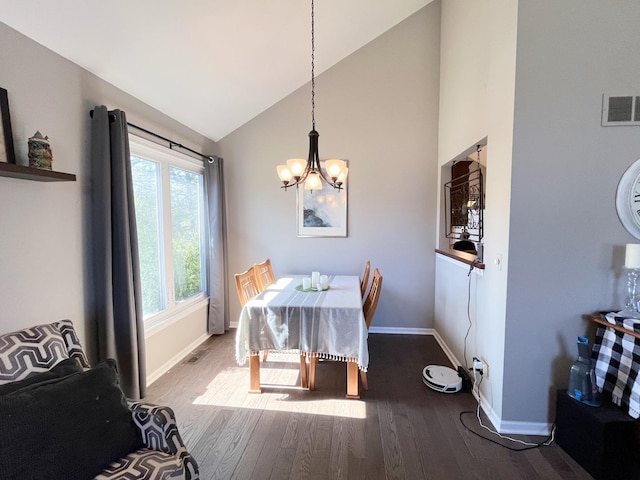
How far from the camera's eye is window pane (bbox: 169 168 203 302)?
330 cm

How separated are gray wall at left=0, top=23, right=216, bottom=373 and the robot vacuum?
105 inches

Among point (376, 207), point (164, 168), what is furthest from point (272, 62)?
point (376, 207)

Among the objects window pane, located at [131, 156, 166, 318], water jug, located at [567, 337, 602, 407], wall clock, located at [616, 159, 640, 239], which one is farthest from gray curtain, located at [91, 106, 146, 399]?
wall clock, located at [616, 159, 640, 239]

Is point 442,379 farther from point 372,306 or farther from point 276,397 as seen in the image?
point 276,397

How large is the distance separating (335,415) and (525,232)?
1.85m

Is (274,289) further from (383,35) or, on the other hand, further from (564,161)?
(383,35)

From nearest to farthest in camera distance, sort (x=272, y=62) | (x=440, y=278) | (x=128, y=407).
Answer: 1. (x=128, y=407)
2. (x=272, y=62)
3. (x=440, y=278)

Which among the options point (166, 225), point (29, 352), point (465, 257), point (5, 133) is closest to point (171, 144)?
point (166, 225)

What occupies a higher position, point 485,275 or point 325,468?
point 485,275

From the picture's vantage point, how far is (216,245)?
376 cm

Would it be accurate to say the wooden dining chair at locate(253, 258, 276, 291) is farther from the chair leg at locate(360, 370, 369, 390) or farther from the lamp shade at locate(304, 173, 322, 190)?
the chair leg at locate(360, 370, 369, 390)

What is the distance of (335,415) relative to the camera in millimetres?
2289

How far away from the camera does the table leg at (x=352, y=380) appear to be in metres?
2.46

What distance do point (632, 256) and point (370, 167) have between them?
2623 mm
